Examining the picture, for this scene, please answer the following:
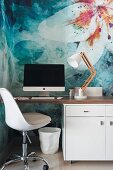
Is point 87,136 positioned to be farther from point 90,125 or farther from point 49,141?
point 49,141

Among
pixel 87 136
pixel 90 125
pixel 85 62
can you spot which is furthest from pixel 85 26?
pixel 87 136

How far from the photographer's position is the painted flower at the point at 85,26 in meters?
3.56

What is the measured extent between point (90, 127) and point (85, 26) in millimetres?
1500

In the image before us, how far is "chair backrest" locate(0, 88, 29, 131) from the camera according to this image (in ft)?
8.32

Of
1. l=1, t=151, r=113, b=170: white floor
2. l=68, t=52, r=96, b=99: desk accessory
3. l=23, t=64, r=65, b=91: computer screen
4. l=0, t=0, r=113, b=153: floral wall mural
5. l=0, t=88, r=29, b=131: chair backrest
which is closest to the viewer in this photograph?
l=0, t=88, r=29, b=131: chair backrest

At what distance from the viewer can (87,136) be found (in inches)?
114

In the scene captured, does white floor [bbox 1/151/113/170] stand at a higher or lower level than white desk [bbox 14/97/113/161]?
lower

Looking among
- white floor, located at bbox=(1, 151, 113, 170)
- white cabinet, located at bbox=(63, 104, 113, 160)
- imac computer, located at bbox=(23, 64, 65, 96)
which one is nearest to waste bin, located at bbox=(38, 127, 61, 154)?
white floor, located at bbox=(1, 151, 113, 170)

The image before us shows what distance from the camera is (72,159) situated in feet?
9.54

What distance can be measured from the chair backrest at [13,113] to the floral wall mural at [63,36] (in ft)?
3.15

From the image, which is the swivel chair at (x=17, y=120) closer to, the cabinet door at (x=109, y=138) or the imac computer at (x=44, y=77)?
the imac computer at (x=44, y=77)

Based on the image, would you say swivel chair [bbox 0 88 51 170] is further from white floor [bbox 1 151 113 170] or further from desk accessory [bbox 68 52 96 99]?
desk accessory [bbox 68 52 96 99]

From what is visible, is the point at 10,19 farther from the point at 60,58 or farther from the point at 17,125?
the point at 17,125

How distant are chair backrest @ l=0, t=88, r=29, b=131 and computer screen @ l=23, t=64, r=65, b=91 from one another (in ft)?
2.20
